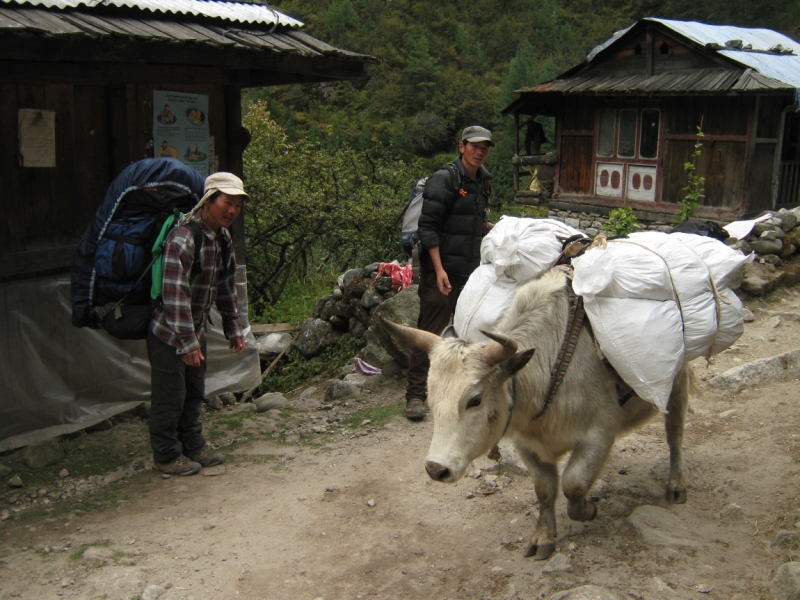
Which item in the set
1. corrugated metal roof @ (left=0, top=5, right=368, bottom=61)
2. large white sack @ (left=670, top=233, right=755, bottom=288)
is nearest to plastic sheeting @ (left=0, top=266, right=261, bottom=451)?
corrugated metal roof @ (left=0, top=5, right=368, bottom=61)

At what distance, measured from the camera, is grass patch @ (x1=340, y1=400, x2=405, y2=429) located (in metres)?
5.80

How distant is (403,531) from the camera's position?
409cm

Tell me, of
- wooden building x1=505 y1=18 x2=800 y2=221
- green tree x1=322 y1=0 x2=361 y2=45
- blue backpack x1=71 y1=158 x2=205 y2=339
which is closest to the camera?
blue backpack x1=71 y1=158 x2=205 y2=339

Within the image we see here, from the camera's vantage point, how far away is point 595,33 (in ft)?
145

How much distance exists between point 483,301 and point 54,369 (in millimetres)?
3152

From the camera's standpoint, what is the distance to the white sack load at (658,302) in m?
3.65

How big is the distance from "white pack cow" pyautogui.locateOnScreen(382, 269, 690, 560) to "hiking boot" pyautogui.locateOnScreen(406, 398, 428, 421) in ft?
6.24

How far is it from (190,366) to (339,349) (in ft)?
11.3

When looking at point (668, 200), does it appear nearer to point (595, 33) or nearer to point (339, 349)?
point (339, 349)

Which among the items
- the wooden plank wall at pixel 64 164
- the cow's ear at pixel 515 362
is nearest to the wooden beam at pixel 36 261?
the wooden plank wall at pixel 64 164

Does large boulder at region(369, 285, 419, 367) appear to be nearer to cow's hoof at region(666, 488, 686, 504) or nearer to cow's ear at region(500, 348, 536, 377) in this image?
cow's hoof at region(666, 488, 686, 504)

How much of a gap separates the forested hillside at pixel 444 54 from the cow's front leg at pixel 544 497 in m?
26.5

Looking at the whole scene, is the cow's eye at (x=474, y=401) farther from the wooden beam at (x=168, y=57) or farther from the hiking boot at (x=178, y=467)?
the wooden beam at (x=168, y=57)

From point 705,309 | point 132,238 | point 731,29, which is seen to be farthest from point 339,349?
point 731,29
